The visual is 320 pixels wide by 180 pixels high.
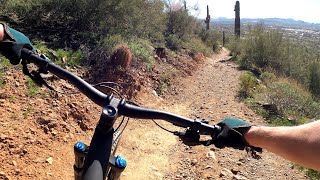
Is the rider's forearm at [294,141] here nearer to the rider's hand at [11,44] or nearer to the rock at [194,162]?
the rider's hand at [11,44]

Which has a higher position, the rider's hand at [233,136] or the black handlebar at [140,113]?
the black handlebar at [140,113]

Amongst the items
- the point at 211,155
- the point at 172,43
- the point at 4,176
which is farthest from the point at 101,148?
the point at 172,43

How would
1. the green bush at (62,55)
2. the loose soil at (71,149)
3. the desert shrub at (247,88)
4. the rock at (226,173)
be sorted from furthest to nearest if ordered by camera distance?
1. the desert shrub at (247,88)
2. the green bush at (62,55)
3. the rock at (226,173)
4. the loose soil at (71,149)

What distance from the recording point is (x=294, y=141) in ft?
3.86

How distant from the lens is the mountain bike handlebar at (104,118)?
1.29 m

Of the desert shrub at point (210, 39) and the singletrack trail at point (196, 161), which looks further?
the desert shrub at point (210, 39)

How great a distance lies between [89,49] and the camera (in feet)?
23.1

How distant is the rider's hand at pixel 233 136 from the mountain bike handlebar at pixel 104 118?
4 cm

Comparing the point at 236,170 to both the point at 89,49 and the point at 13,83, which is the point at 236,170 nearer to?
the point at 13,83

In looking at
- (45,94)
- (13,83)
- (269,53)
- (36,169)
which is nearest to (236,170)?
(36,169)

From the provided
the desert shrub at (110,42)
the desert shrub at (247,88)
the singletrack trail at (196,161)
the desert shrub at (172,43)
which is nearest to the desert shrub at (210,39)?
the desert shrub at (172,43)

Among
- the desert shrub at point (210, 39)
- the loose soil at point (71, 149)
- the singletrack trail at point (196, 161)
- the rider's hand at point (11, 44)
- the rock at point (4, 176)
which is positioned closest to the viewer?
the rider's hand at point (11, 44)

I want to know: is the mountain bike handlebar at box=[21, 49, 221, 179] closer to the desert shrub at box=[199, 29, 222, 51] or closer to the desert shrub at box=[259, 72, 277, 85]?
the desert shrub at box=[259, 72, 277, 85]

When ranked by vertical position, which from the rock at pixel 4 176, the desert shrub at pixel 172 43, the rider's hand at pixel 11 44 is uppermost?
the rider's hand at pixel 11 44
